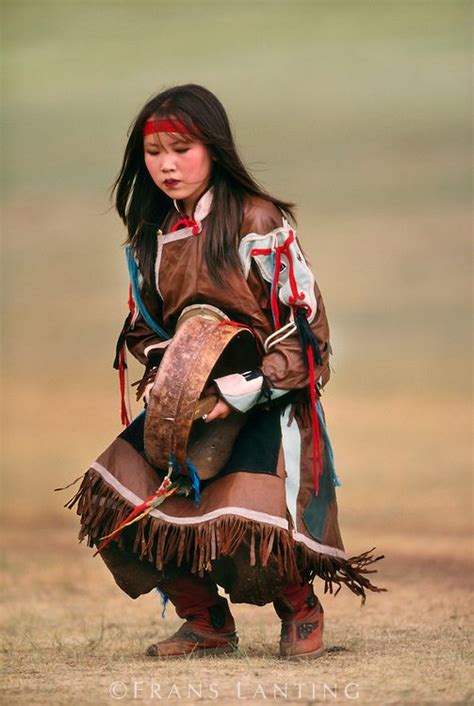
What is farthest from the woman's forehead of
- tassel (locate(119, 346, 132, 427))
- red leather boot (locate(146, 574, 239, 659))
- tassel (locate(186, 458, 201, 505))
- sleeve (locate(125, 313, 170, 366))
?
red leather boot (locate(146, 574, 239, 659))

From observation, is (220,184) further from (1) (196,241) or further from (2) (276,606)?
(2) (276,606)

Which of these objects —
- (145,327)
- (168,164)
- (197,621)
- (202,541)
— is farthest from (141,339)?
(197,621)

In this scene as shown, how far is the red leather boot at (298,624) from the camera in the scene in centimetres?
437

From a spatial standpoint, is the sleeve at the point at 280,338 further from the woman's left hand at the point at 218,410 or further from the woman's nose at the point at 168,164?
the woman's nose at the point at 168,164

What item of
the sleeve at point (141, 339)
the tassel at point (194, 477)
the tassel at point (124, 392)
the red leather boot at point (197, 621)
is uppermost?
the sleeve at point (141, 339)

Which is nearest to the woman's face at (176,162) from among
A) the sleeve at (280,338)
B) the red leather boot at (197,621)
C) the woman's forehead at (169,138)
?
the woman's forehead at (169,138)

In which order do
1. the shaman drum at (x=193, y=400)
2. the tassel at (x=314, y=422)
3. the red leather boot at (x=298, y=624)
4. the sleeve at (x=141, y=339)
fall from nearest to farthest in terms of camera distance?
1. the shaman drum at (x=193, y=400)
2. the tassel at (x=314, y=422)
3. the red leather boot at (x=298, y=624)
4. the sleeve at (x=141, y=339)

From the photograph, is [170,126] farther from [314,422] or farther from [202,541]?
[202,541]

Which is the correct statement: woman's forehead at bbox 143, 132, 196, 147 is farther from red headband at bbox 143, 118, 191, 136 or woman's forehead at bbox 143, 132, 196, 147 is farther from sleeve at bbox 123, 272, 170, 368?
sleeve at bbox 123, 272, 170, 368

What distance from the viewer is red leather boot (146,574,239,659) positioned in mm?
4422

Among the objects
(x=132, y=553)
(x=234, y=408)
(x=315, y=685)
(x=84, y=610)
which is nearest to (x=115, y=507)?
(x=132, y=553)

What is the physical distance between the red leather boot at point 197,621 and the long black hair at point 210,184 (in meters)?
0.90

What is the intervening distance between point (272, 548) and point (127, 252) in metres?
1.01

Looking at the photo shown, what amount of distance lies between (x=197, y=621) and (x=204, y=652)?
0.31ft
